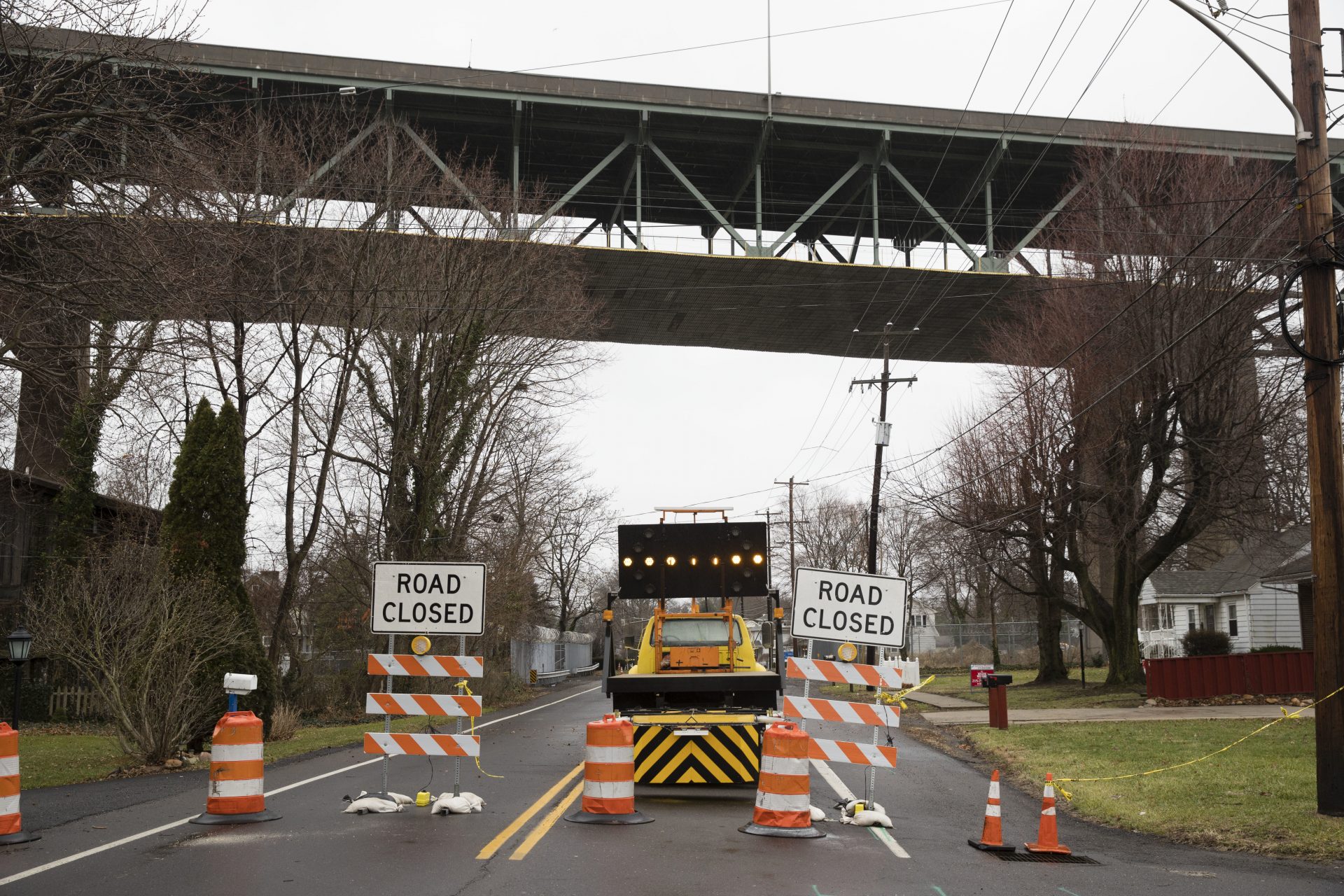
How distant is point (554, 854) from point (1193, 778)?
9.14 meters

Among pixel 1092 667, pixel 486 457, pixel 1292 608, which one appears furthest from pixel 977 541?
pixel 1092 667

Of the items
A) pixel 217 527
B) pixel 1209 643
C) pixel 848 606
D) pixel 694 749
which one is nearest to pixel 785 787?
pixel 848 606

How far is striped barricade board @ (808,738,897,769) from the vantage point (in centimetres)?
1147

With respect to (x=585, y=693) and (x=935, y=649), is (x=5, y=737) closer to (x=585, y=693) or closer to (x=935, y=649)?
(x=585, y=693)

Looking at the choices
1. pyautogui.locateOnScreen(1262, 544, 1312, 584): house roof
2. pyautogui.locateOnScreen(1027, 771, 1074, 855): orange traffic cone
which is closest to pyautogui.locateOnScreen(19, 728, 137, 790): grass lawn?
pyautogui.locateOnScreen(1027, 771, 1074, 855): orange traffic cone

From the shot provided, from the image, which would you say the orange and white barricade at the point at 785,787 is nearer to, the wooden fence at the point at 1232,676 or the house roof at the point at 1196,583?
the wooden fence at the point at 1232,676

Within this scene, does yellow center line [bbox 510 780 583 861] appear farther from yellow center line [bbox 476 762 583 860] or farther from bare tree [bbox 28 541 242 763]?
bare tree [bbox 28 541 242 763]

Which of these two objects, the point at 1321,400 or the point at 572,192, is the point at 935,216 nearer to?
the point at 572,192

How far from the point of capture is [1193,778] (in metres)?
15.0

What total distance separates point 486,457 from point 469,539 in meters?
3.61

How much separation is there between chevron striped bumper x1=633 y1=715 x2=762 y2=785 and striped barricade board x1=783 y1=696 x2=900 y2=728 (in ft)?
7.08

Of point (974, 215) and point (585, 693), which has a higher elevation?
point (974, 215)

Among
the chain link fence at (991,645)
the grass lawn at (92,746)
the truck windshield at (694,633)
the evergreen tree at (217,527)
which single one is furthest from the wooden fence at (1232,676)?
the chain link fence at (991,645)

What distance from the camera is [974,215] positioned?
151 ft
